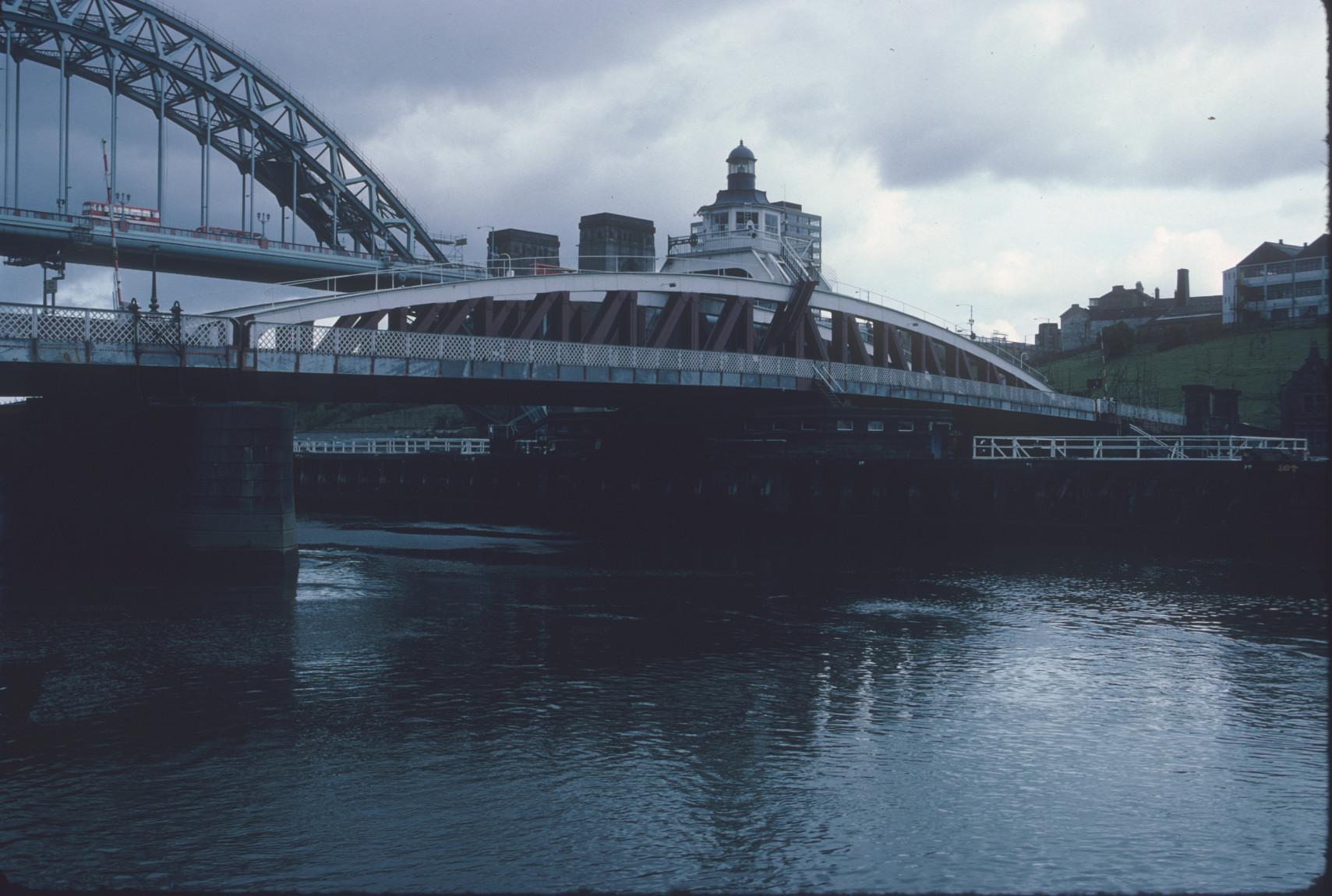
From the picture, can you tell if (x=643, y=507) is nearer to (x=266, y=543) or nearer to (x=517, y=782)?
(x=266, y=543)

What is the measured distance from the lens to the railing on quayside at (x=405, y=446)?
336ft

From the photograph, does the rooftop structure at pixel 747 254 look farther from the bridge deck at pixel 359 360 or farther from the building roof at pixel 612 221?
the building roof at pixel 612 221

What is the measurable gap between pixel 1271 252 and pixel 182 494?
15939 cm

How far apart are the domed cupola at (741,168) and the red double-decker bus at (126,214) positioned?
315 ft

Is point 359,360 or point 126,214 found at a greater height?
point 126,214

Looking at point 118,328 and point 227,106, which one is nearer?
point 118,328

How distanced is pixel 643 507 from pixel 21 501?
3786cm

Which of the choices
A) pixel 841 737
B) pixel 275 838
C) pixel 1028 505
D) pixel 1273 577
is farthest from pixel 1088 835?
pixel 1028 505

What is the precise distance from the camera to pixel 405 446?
4067 inches

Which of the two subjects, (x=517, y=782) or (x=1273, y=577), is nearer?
(x=517, y=782)

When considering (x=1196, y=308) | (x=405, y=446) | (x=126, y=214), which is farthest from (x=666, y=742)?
(x=1196, y=308)

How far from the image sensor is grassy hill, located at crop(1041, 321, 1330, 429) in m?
123

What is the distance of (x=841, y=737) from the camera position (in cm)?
2225

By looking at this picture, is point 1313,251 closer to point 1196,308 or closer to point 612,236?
point 1196,308
